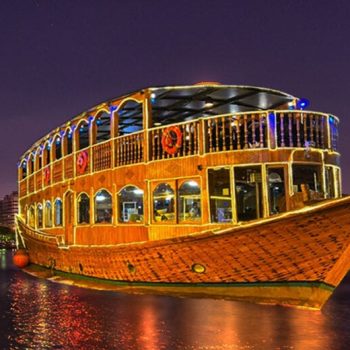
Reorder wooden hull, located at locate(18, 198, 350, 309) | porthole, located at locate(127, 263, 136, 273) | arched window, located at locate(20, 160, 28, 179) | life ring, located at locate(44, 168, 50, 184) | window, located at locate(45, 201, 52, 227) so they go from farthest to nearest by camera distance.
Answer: arched window, located at locate(20, 160, 28, 179)
window, located at locate(45, 201, 52, 227)
life ring, located at locate(44, 168, 50, 184)
porthole, located at locate(127, 263, 136, 273)
wooden hull, located at locate(18, 198, 350, 309)

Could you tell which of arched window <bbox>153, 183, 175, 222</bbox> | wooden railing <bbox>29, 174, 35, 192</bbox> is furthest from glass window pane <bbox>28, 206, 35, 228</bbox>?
arched window <bbox>153, 183, 175, 222</bbox>

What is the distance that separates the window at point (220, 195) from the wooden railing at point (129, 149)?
198 cm

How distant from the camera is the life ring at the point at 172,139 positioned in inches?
399

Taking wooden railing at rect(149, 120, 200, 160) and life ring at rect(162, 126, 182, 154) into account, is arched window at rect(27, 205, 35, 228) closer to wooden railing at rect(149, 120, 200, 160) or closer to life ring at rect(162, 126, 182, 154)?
wooden railing at rect(149, 120, 200, 160)

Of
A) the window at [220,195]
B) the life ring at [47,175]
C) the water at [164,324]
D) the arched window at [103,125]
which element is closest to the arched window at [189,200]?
the window at [220,195]

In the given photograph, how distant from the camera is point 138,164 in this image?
11.0 meters

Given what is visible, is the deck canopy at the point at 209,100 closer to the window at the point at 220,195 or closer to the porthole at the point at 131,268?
the window at the point at 220,195

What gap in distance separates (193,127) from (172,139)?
1.92ft

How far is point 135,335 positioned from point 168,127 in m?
4.41

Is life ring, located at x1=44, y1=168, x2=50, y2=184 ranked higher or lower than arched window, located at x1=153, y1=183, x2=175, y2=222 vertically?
higher

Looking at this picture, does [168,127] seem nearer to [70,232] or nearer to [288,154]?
[288,154]

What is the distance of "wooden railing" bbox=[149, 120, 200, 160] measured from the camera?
9.91 metres

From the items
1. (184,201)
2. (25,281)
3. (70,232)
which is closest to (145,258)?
(184,201)

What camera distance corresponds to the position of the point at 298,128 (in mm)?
9195
